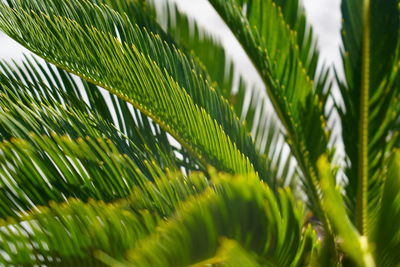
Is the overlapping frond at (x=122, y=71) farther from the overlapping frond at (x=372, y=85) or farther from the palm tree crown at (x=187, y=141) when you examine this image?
the overlapping frond at (x=372, y=85)

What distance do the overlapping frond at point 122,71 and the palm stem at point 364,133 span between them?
61cm

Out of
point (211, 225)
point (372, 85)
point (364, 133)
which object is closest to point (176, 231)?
point (211, 225)

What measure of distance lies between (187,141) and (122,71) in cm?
39

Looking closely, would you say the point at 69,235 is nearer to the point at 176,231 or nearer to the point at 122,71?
the point at 176,231

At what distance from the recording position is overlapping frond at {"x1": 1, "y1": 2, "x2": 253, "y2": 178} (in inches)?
92.4

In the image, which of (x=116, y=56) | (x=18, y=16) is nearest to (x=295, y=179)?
(x=116, y=56)

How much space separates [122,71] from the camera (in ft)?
7.76

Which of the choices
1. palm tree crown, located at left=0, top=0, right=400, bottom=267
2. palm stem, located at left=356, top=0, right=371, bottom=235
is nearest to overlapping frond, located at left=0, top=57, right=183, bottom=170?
palm tree crown, located at left=0, top=0, right=400, bottom=267

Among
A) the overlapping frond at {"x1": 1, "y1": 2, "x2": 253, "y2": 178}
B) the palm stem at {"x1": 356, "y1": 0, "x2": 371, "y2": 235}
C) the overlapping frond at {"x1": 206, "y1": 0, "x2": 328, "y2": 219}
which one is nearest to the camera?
the overlapping frond at {"x1": 1, "y1": 2, "x2": 253, "y2": 178}

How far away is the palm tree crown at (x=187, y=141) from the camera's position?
152 cm

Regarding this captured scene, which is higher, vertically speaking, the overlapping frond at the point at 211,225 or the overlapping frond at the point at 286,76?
the overlapping frond at the point at 286,76

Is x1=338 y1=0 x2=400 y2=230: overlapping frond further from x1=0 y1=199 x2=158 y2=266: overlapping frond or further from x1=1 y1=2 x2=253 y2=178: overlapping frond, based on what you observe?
x1=0 y1=199 x2=158 y2=266: overlapping frond

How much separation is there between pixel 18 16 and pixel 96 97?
1.68ft

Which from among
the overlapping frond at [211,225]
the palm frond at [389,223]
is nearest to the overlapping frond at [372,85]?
the palm frond at [389,223]
